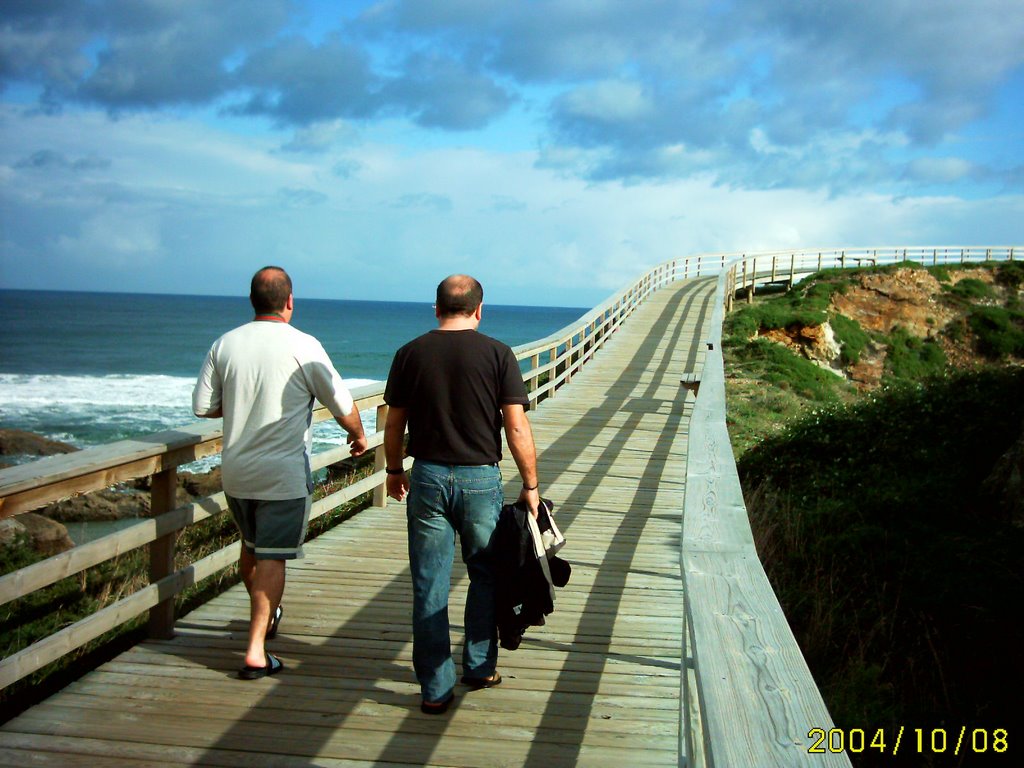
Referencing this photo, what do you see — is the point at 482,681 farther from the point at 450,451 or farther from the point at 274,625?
the point at 274,625

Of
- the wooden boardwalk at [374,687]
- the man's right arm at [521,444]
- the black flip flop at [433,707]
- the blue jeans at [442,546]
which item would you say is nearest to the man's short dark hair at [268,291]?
the blue jeans at [442,546]

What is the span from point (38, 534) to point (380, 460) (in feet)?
20.5

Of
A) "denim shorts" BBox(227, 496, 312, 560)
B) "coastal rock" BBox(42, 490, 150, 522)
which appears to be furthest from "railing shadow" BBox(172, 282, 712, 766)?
"coastal rock" BBox(42, 490, 150, 522)

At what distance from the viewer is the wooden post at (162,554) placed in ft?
15.3

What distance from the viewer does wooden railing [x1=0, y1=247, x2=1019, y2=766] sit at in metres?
1.57

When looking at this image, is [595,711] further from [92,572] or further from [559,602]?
[92,572]

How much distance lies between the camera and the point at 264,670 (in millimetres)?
4289

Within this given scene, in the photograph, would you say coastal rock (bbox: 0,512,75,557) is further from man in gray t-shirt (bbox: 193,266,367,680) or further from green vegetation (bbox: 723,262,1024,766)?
green vegetation (bbox: 723,262,1024,766)

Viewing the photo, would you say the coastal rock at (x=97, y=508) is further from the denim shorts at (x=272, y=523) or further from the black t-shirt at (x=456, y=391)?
the black t-shirt at (x=456, y=391)

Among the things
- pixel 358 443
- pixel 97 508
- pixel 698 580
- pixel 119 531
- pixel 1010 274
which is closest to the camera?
pixel 698 580

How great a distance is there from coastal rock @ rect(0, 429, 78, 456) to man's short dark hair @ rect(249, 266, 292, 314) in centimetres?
2532

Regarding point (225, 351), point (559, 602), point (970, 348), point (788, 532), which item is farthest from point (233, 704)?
point (970, 348)

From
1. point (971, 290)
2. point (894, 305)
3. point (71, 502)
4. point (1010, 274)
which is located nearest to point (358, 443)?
point (71, 502)

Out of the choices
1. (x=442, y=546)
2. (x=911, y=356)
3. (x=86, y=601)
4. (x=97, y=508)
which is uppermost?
(x=442, y=546)
